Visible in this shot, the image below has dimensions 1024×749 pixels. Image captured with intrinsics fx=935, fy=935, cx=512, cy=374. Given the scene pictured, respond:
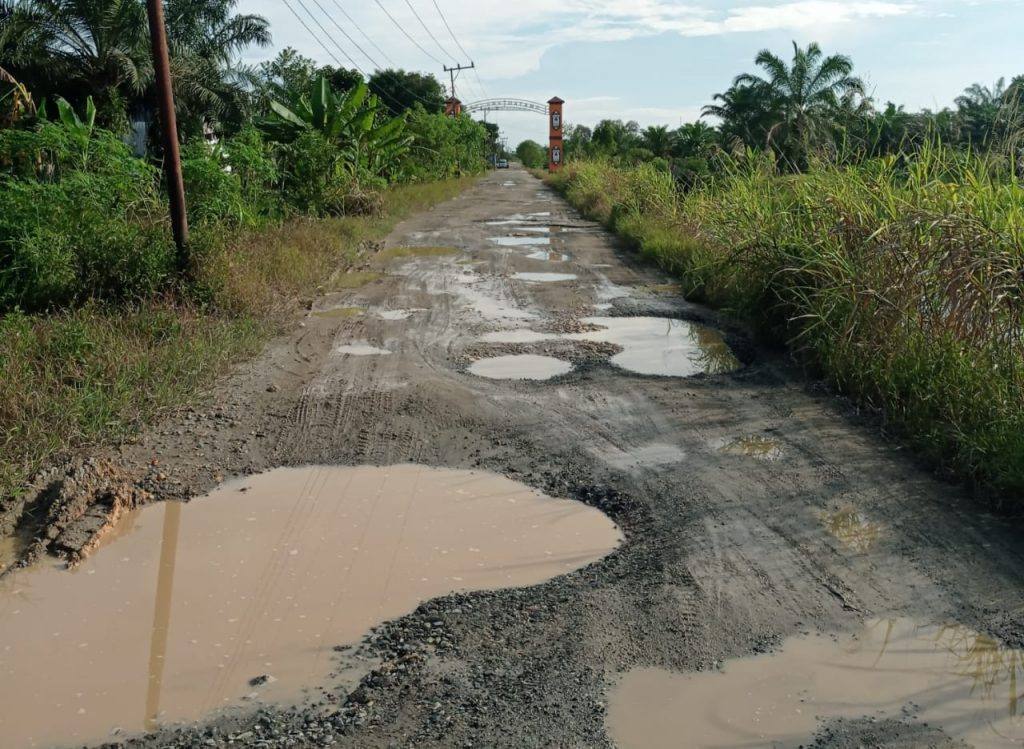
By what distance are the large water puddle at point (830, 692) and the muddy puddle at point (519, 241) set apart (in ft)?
44.2

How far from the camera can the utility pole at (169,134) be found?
872 cm

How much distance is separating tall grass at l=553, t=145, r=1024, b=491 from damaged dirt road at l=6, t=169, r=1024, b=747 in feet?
1.03

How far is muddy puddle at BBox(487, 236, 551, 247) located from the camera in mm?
16570

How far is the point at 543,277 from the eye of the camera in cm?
1241

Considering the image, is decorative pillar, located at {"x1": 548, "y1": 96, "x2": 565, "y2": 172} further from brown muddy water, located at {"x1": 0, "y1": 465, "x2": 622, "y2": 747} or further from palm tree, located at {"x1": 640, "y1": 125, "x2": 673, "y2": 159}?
brown muddy water, located at {"x1": 0, "y1": 465, "x2": 622, "y2": 747}

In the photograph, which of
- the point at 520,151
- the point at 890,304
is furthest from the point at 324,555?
the point at 520,151

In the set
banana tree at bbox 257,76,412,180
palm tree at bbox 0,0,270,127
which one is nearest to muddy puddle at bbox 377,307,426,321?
banana tree at bbox 257,76,412,180

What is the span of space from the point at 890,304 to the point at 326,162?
13.1 metres

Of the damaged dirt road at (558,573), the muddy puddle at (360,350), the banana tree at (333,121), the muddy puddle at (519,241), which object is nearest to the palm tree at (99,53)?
the banana tree at (333,121)

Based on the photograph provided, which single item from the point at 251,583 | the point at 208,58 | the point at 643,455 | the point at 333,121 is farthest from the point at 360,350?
the point at 208,58

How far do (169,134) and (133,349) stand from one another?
125 inches

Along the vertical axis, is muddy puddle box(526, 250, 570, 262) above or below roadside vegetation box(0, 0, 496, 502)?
below

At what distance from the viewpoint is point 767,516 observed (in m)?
4.52

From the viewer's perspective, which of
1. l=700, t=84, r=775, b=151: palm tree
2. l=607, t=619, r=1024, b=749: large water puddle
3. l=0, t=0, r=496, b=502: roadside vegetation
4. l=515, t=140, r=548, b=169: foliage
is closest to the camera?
l=607, t=619, r=1024, b=749: large water puddle
